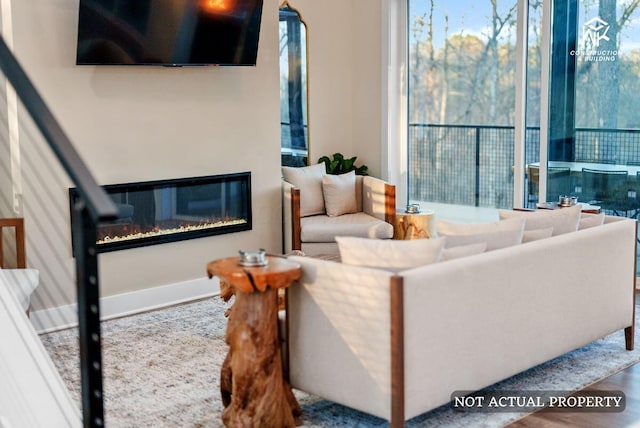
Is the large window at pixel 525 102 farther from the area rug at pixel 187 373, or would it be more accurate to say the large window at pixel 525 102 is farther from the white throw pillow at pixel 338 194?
the area rug at pixel 187 373

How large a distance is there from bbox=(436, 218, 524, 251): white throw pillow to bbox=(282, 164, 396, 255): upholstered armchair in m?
2.51

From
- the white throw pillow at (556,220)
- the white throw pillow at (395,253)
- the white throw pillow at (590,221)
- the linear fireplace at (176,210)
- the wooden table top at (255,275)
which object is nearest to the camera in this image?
the wooden table top at (255,275)

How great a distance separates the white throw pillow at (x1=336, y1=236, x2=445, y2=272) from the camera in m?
3.92

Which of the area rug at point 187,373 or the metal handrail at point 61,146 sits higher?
the metal handrail at point 61,146

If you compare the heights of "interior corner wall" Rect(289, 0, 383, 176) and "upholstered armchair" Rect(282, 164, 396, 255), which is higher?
"interior corner wall" Rect(289, 0, 383, 176)

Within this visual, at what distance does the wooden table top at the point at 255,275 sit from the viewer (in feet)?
12.1

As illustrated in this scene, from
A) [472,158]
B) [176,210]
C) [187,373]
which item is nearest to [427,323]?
[187,373]

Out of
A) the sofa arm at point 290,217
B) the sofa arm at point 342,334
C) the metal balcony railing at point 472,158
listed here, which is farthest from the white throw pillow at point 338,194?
the sofa arm at point 342,334

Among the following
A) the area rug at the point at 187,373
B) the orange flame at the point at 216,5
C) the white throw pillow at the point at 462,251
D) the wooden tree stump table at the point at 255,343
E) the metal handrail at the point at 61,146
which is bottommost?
the area rug at the point at 187,373

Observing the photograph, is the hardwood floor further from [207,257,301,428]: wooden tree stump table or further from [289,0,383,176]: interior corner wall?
[289,0,383,176]: interior corner wall

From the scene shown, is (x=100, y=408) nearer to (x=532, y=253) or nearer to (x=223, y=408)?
(x=223, y=408)

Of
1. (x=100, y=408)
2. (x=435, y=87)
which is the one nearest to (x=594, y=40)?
(x=435, y=87)

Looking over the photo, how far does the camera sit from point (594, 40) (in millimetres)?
6742

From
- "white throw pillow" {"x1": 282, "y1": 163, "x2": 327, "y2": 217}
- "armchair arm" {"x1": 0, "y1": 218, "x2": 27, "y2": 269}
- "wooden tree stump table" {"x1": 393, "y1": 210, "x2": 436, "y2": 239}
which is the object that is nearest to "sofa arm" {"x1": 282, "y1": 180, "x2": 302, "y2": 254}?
"white throw pillow" {"x1": 282, "y1": 163, "x2": 327, "y2": 217}
